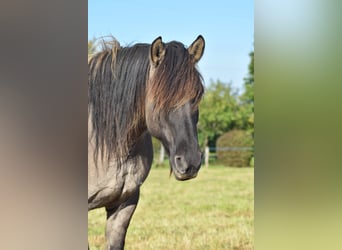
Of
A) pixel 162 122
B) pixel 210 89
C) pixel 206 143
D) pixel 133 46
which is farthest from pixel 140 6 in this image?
pixel 206 143

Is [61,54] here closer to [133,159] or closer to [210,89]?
[133,159]

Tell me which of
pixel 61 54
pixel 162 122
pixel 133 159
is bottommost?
pixel 133 159

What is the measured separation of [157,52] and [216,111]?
153 inches

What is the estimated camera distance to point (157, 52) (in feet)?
10.4

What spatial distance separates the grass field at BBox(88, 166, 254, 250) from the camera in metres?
4.12

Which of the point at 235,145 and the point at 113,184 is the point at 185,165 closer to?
the point at 113,184

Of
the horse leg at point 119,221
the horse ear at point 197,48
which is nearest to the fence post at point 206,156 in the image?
the horse leg at point 119,221

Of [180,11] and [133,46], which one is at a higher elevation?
[180,11]

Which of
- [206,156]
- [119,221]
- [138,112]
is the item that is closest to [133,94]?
[138,112]

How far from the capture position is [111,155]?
10.4 ft

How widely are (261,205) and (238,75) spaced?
398cm

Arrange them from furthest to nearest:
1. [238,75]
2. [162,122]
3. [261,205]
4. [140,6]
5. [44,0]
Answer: [238,75] < [140,6] < [162,122] < [261,205] < [44,0]

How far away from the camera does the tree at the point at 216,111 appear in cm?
680

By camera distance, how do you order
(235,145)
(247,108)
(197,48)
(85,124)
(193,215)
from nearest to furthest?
(85,124) < (197,48) < (193,215) < (235,145) < (247,108)
